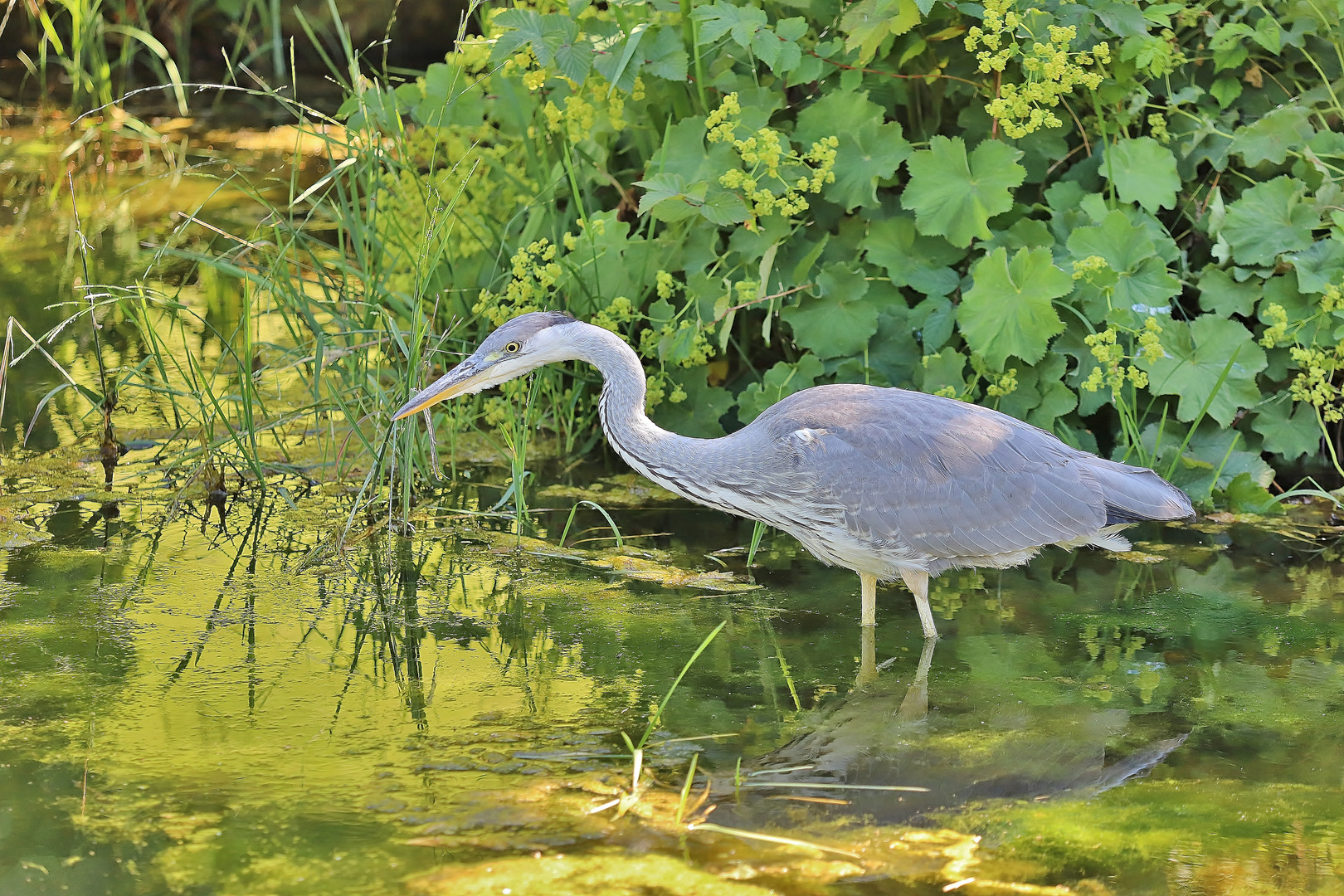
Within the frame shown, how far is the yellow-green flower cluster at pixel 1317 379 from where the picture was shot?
17.5 feet

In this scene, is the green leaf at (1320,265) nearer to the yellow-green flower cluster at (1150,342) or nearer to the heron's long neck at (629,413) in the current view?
the yellow-green flower cluster at (1150,342)

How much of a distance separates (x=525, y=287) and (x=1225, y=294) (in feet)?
9.32

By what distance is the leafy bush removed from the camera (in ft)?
17.1

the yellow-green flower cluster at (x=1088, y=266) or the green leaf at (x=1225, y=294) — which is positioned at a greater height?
the yellow-green flower cluster at (x=1088, y=266)

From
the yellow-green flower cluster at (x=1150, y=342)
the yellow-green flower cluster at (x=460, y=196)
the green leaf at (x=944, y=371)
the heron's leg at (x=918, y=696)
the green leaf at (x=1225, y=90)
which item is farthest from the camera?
the yellow-green flower cluster at (x=460, y=196)

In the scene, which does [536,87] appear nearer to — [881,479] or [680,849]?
[881,479]

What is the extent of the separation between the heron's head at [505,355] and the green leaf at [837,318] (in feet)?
4.48

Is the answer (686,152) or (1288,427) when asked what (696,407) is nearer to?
(686,152)

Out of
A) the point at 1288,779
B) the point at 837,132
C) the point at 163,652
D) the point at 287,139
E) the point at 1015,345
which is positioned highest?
the point at 287,139

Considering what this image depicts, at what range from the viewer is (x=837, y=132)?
5.44 m

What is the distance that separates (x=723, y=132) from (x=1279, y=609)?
257 cm

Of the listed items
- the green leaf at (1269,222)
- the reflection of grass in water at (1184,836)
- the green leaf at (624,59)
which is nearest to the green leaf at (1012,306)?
the green leaf at (1269,222)

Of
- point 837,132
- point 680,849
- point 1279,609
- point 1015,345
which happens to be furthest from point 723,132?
point 680,849

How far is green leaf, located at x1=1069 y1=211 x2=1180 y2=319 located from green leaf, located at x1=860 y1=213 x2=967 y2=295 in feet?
1.59
